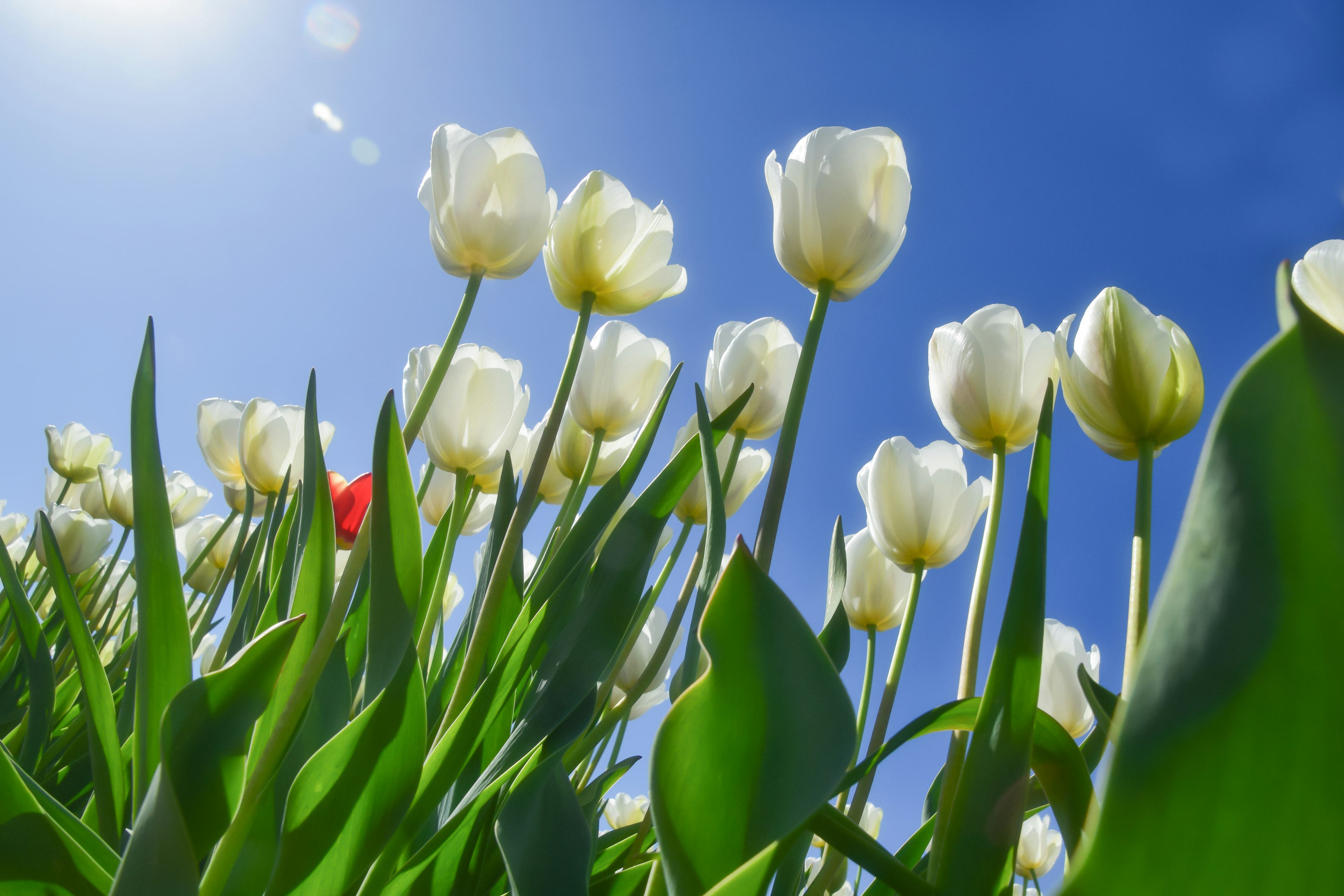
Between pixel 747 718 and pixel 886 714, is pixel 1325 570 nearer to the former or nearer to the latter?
pixel 747 718

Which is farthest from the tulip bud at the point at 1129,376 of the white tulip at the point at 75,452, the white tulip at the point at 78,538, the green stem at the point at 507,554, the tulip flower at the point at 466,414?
the white tulip at the point at 75,452

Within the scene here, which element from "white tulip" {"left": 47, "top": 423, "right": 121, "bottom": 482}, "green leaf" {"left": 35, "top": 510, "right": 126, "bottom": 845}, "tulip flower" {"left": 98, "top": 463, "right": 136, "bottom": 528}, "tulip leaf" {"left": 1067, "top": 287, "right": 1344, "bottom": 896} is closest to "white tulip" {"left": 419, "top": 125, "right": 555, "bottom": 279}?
"green leaf" {"left": 35, "top": 510, "right": 126, "bottom": 845}

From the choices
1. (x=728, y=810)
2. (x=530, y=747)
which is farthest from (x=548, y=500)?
(x=728, y=810)

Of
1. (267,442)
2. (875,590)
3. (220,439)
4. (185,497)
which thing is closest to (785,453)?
(875,590)

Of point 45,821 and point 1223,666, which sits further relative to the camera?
point 45,821

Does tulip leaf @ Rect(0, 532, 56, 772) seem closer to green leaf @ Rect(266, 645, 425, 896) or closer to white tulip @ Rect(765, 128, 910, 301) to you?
green leaf @ Rect(266, 645, 425, 896)

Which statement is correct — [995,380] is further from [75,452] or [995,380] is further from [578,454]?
[75,452]
